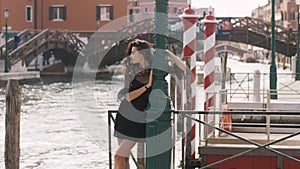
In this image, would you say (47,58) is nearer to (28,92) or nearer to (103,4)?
(103,4)

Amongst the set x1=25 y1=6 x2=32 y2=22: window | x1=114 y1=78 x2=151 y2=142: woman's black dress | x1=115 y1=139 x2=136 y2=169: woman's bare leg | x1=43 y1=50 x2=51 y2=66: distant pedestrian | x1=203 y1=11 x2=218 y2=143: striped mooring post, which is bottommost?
x1=115 y1=139 x2=136 y2=169: woman's bare leg

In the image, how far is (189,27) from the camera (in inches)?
259

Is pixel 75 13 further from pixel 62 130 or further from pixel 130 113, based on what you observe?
pixel 130 113

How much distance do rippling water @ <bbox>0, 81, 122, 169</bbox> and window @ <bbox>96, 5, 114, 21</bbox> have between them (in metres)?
14.1

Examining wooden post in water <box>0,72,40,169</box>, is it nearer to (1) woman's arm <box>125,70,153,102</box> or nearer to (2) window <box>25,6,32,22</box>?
(1) woman's arm <box>125,70,153,102</box>

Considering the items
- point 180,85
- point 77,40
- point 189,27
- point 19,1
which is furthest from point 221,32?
point 189,27

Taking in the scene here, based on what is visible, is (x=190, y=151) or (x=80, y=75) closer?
(x=190, y=151)

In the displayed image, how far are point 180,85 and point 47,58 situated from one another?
2305 cm

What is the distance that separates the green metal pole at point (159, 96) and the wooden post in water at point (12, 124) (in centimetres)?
256

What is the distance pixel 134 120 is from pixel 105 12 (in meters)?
30.5

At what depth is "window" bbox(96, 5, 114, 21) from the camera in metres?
34.1

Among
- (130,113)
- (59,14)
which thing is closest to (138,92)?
(130,113)

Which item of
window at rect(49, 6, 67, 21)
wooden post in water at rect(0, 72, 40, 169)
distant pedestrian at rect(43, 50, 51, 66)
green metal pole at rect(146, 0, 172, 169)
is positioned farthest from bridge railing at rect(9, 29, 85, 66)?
green metal pole at rect(146, 0, 172, 169)

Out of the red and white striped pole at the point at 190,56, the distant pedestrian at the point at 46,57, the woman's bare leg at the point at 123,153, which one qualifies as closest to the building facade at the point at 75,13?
the distant pedestrian at the point at 46,57
